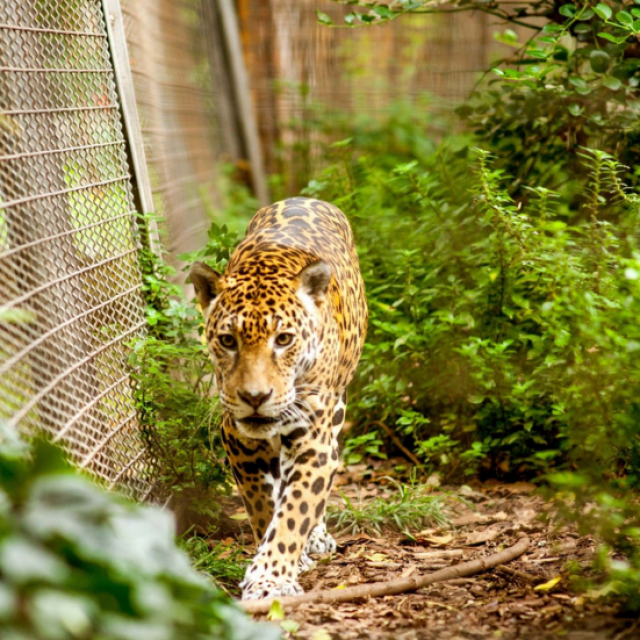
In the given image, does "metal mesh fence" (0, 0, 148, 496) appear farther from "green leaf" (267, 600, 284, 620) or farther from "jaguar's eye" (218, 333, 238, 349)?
"green leaf" (267, 600, 284, 620)

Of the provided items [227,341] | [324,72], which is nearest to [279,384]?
[227,341]

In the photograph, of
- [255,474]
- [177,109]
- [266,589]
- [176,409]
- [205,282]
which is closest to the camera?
[266,589]

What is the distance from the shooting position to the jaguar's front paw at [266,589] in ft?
13.2

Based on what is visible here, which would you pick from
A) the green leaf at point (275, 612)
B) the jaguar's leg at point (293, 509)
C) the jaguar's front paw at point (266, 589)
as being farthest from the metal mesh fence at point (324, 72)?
the green leaf at point (275, 612)

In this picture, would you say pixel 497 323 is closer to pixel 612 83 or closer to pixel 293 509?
pixel 612 83

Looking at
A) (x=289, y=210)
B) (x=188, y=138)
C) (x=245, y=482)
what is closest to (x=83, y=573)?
(x=245, y=482)

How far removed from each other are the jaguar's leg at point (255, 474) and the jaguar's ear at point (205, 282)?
2.20 feet

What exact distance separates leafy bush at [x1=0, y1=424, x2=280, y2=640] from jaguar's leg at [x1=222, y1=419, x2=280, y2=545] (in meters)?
2.40

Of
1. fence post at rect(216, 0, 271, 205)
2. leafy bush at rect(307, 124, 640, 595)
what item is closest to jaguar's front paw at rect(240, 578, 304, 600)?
leafy bush at rect(307, 124, 640, 595)

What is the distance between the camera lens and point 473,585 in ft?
13.8

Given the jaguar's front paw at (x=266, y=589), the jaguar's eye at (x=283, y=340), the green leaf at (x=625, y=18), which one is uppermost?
the green leaf at (x=625, y=18)

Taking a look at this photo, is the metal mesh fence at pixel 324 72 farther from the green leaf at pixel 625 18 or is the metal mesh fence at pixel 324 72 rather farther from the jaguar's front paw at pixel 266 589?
the jaguar's front paw at pixel 266 589

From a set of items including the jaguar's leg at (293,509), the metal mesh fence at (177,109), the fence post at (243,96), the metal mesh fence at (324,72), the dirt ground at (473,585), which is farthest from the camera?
the metal mesh fence at (324,72)

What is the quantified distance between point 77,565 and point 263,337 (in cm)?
224
